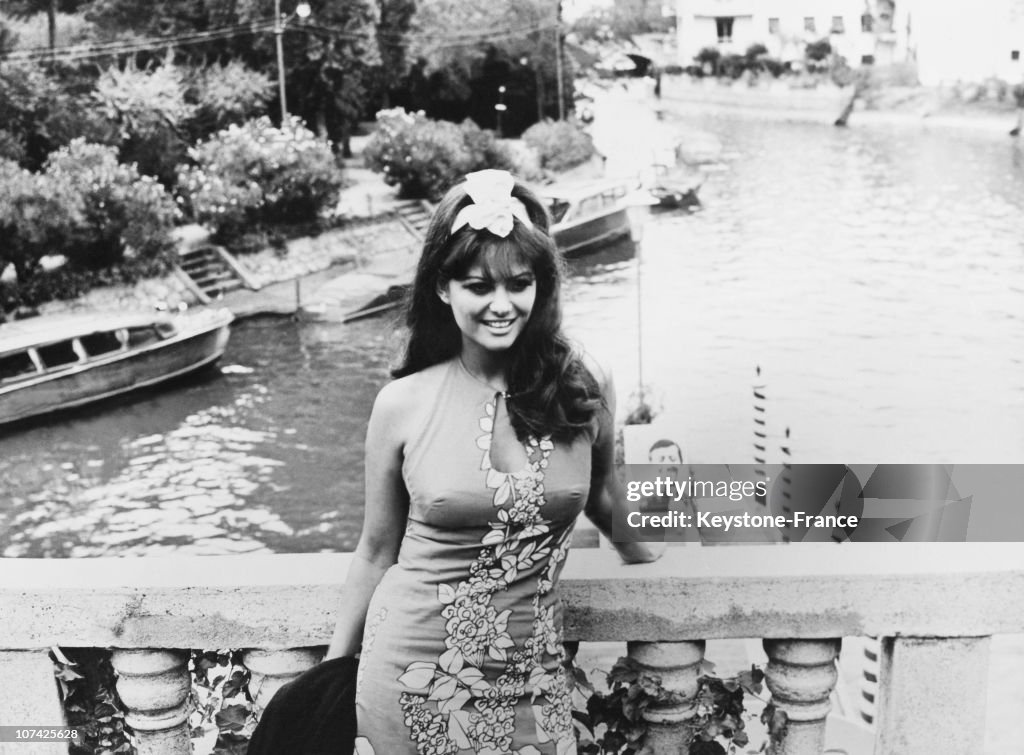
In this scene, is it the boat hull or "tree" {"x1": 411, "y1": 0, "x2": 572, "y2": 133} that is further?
"tree" {"x1": 411, "y1": 0, "x2": 572, "y2": 133}

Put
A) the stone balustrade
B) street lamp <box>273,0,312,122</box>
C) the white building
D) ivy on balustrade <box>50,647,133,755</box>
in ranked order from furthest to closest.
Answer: street lamp <box>273,0,312,122</box>
the white building
ivy on balustrade <box>50,647,133,755</box>
the stone balustrade

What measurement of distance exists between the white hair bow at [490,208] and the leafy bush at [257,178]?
97.5 inches

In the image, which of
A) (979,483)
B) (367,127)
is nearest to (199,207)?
(367,127)

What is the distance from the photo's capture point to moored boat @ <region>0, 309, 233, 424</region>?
354 centimetres

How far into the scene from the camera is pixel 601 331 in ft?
12.0

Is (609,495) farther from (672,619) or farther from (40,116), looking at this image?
(40,116)

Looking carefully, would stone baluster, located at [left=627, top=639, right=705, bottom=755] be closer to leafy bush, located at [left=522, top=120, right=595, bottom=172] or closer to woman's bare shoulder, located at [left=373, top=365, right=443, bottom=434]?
woman's bare shoulder, located at [left=373, top=365, right=443, bottom=434]

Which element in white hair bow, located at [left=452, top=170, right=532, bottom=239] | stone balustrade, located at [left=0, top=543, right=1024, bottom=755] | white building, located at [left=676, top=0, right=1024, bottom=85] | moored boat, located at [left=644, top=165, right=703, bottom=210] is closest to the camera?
white hair bow, located at [left=452, top=170, right=532, bottom=239]

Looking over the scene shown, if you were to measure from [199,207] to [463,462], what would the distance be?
262cm

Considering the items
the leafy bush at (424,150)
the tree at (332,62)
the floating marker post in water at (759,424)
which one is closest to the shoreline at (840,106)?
the leafy bush at (424,150)

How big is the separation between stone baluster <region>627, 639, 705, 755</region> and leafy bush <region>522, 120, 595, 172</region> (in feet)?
7.53

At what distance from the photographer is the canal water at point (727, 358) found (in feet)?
11.2

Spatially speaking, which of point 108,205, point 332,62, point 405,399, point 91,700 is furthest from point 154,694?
point 332,62

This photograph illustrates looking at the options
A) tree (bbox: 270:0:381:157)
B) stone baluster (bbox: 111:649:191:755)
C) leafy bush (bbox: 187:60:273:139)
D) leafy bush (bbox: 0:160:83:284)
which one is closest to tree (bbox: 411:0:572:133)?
tree (bbox: 270:0:381:157)
